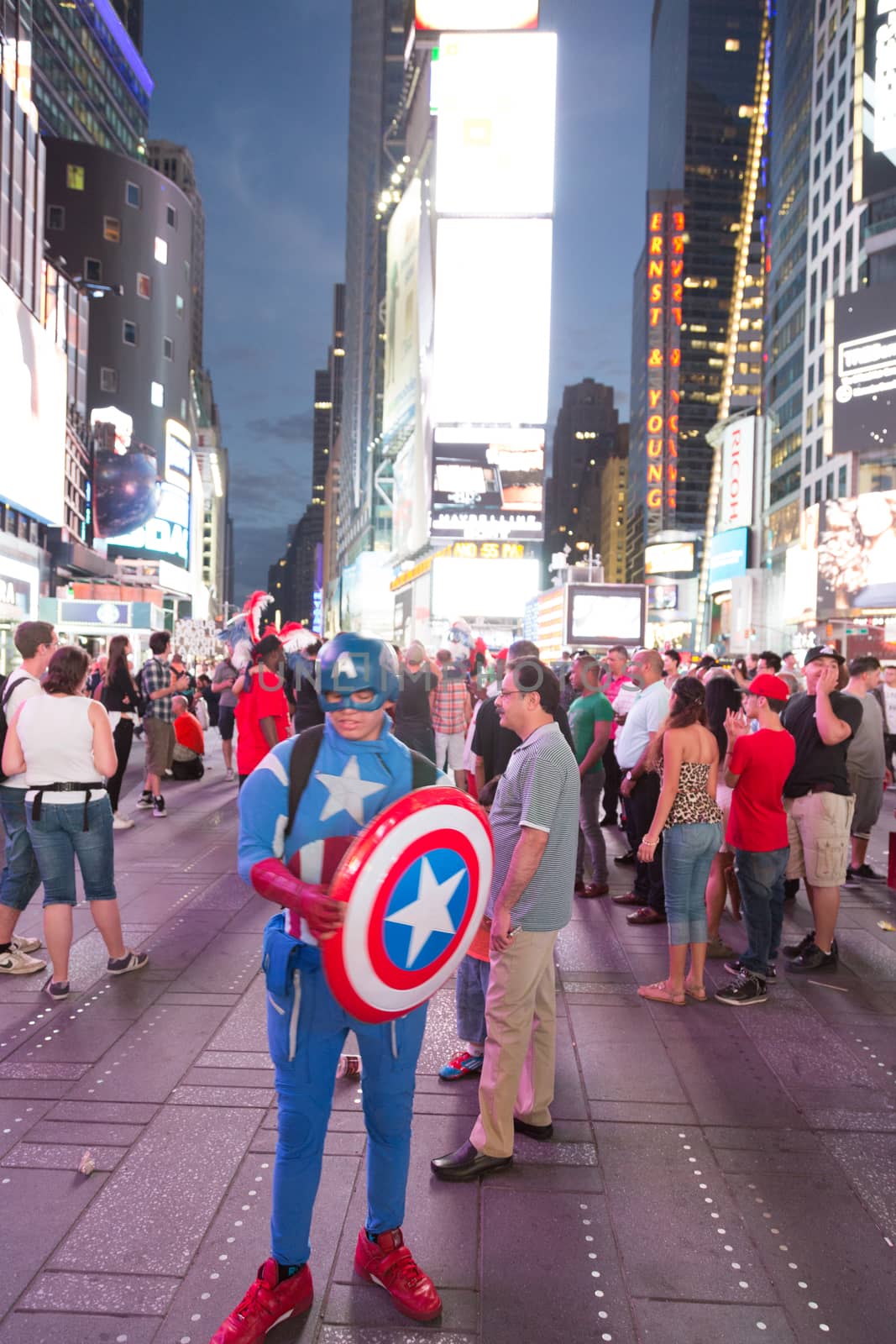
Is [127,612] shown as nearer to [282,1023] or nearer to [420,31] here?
[282,1023]

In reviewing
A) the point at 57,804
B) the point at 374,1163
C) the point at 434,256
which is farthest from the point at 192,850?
the point at 434,256

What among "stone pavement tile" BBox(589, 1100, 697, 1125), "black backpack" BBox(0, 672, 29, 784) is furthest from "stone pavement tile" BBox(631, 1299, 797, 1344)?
"black backpack" BBox(0, 672, 29, 784)

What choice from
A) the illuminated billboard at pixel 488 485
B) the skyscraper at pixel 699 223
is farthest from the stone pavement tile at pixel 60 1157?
the skyscraper at pixel 699 223

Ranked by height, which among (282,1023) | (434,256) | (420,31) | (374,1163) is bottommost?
(374,1163)

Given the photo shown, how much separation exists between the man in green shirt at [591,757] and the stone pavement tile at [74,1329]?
5.38 metres

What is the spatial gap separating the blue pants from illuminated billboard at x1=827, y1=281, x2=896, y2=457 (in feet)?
144

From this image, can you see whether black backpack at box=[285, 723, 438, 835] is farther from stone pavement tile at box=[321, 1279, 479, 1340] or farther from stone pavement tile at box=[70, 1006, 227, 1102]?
stone pavement tile at box=[70, 1006, 227, 1102]

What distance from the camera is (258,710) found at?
873 cm

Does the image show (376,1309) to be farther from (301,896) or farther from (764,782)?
(764,782)

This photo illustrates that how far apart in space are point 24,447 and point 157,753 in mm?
22778

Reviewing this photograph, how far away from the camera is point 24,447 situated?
1164 inches

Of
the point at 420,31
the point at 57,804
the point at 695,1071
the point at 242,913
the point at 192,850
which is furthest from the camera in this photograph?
the point at 420,31

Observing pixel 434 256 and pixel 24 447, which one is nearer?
pixel 24 447

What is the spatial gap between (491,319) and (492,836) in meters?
55.5
